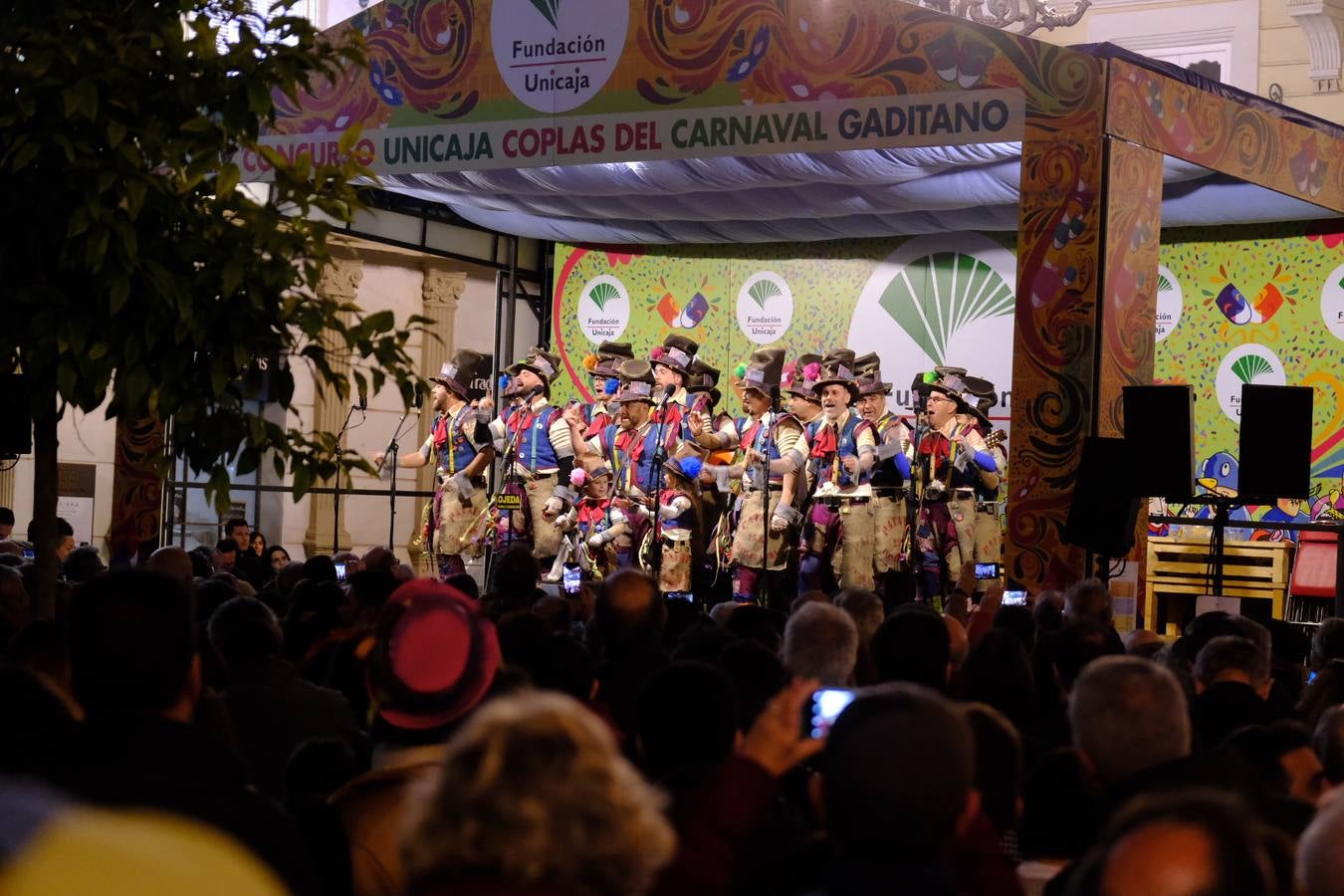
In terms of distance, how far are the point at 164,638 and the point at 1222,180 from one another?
1297 centimetres

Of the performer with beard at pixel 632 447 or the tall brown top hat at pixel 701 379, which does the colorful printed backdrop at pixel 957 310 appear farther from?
the performer with beard at pixel 632 447

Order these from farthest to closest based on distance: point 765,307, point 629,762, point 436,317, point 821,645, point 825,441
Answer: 1. point 436,317
2. point 765,307
3. point 825,441
4. point 821,645
5. point 629,762

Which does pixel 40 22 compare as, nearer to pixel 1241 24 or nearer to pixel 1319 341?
pixel 1319 341

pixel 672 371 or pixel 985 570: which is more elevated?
pixel 672 371

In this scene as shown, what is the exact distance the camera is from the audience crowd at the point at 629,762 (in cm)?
171

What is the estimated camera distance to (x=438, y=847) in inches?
67.8

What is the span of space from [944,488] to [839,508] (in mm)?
839

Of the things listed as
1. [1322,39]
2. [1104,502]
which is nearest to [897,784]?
[1104,502]

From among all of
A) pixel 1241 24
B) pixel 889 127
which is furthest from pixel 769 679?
pixel 1241 24

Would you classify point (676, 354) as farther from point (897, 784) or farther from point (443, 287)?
point (897, 784)

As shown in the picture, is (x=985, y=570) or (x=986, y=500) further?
(x=986, y=500)

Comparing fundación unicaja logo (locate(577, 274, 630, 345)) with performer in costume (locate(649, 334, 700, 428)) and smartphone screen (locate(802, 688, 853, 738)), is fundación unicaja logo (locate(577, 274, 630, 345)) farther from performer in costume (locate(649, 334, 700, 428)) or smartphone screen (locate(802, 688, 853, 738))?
smartphone screen (locate(802, 688, 853, 738))

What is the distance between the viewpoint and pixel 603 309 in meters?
19.4

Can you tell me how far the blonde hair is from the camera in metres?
1.69
